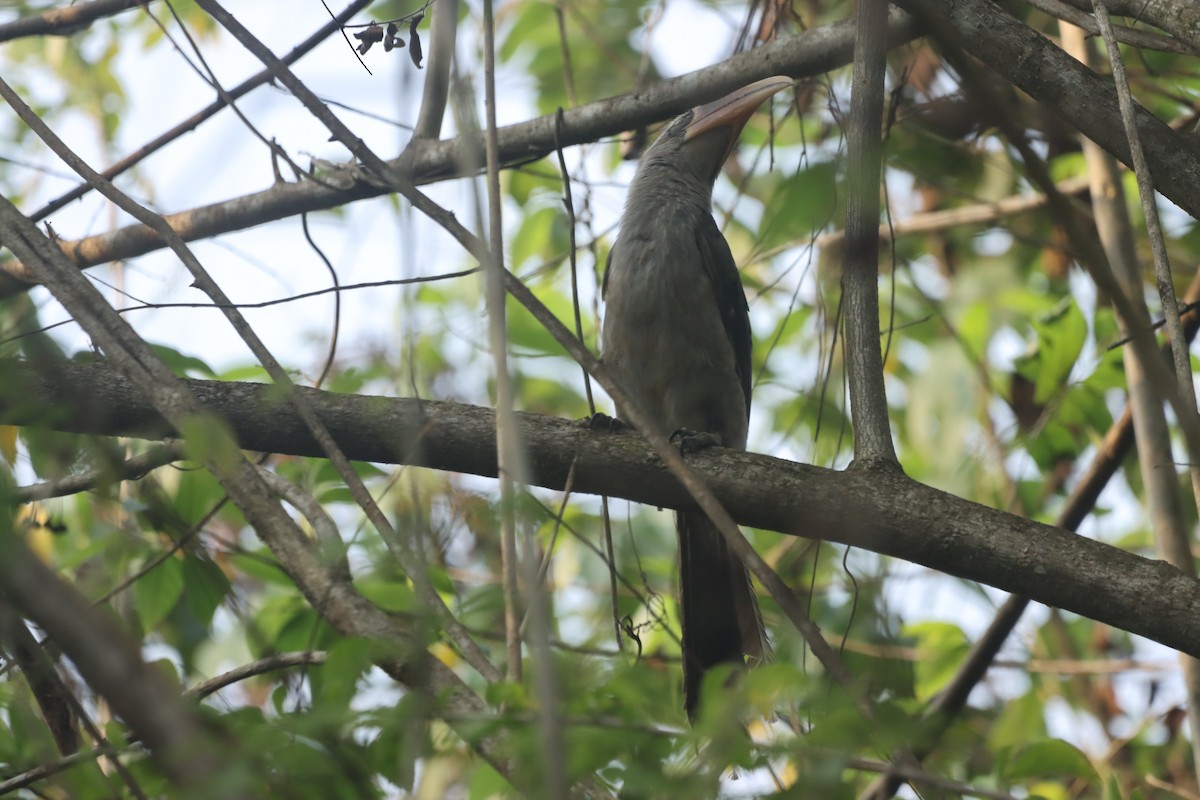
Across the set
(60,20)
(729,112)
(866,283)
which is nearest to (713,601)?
(866,283)

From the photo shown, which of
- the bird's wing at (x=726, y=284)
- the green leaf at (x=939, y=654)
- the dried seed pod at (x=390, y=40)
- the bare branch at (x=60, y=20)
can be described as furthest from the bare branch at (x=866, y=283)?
the bare branch at (x=60, y=20)

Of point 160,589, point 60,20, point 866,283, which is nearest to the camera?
point 866,283

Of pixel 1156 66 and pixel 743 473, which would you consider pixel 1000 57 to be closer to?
pixel 743 473

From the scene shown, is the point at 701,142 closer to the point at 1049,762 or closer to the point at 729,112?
the point at 729,112

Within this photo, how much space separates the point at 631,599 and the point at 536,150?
201 centimetres

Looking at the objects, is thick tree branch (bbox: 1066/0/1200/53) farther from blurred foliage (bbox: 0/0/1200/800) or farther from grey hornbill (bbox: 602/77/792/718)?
grey hornbill (bbox: 602/77/792/718)

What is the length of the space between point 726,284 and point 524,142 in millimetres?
1208

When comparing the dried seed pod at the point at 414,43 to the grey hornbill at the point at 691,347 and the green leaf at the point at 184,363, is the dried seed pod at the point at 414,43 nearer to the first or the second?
the green leaf at the point at 184,363

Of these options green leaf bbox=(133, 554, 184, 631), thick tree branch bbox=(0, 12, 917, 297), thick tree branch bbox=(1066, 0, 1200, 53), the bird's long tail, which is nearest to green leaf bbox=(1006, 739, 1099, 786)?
the bird's long tail

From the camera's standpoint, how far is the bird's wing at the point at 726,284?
4.46m

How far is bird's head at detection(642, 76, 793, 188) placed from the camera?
189 inches

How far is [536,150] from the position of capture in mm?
3711

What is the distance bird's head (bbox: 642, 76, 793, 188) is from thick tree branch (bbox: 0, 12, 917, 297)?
1.21m

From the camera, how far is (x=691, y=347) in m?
4.32
